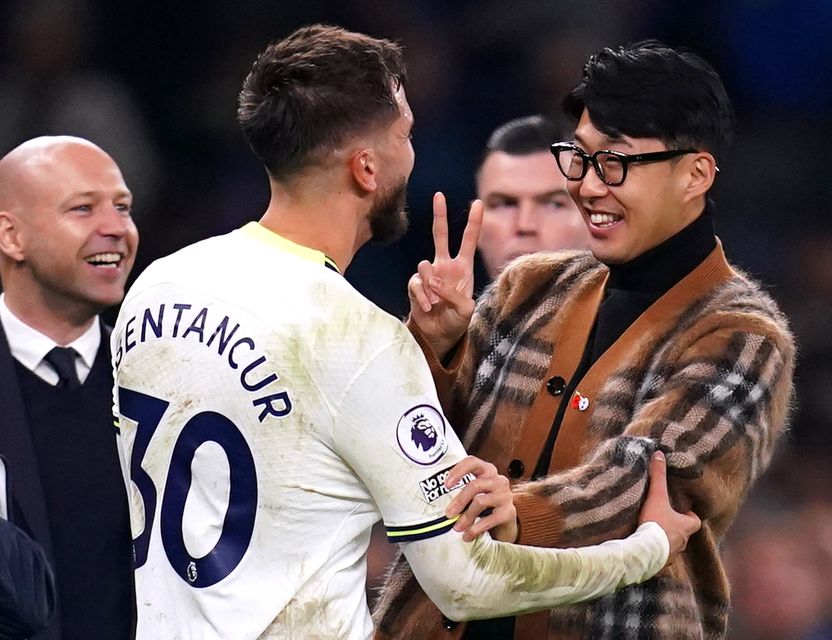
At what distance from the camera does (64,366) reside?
3.27m

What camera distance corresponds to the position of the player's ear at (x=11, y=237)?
11.2ft

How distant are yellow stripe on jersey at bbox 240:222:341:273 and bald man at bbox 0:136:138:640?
1.06m

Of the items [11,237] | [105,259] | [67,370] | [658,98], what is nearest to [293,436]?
[658,98]

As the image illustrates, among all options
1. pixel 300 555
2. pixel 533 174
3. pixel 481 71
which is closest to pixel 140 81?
pixel 481 71

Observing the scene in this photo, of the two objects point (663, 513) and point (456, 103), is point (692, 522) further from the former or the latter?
point (456, 103)

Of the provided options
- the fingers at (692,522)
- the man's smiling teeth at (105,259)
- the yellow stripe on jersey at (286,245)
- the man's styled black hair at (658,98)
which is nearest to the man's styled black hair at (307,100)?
the yellow stripe on jersey at (286,245)

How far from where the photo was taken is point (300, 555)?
2.15 m

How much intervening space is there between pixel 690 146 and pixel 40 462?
1556 millimetres

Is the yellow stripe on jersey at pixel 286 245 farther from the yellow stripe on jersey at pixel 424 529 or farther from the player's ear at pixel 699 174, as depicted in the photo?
the player's ear at pixel 699 174

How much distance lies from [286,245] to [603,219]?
0.69 meters

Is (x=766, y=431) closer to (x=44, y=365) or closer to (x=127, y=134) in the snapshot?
(x=44, y=365)

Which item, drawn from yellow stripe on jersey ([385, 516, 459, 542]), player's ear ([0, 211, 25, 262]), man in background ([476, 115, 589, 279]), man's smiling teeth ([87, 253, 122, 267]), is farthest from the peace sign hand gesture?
man in background ([476, 115, 589, 279])

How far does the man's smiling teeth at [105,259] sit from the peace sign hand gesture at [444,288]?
1.06m

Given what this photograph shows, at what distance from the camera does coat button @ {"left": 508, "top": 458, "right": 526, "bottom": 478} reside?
262cm
